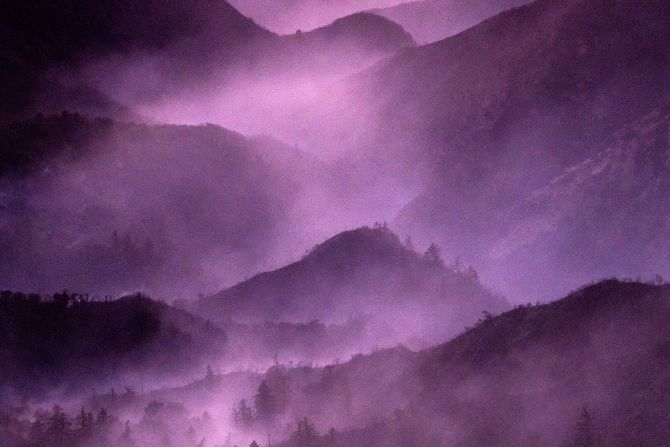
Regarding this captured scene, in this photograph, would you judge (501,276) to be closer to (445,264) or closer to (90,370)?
(445,264)

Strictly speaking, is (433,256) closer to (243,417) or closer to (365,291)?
(365,291)

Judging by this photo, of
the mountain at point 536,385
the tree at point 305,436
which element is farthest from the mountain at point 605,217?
the tree at point 305,436

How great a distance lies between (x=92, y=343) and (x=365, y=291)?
52946 mm

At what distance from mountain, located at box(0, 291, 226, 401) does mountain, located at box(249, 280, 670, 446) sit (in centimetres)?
4371

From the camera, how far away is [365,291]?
173m

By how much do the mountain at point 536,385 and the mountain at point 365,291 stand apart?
6043 cm

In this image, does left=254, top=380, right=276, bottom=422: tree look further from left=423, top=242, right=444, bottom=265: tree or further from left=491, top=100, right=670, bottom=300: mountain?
left=491, top=100, right=670, bottom=300: mountain

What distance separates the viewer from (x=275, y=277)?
172 m

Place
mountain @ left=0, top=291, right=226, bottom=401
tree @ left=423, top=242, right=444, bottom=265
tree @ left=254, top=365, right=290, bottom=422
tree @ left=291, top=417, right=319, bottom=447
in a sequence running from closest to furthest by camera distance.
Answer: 1. tree @ left=291, top=417, right=319, bottom=447
2. tree @ left=254, top=365, right=290, bottom=422
3. mountain @ left=0, top=291, right=226, bottom=401
4. tree @ left=423, top=242, right=444, bottom=265

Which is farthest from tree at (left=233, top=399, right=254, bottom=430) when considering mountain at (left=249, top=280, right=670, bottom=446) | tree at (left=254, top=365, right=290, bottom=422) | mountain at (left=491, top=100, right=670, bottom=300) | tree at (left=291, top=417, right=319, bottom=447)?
mountain at (left=491, top=100, right=670, bottom=300)

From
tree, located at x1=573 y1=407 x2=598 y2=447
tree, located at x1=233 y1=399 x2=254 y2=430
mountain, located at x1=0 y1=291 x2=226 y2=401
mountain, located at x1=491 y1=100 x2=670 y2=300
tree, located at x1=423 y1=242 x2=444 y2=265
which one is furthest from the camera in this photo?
tree, located at x1=423 y1=242 x2=444 y2=265

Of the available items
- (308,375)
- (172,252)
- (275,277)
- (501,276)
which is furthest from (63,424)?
(501,276)

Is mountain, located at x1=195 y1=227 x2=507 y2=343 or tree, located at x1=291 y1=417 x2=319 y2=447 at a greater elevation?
mountain, located at x1=195 y1=227 x2=507 y2=343

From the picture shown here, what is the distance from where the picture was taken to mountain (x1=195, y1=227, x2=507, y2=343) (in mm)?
165125
